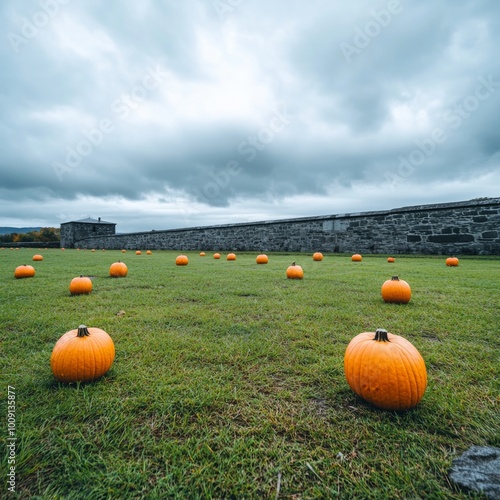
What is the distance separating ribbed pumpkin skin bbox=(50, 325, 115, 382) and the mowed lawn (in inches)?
2.7

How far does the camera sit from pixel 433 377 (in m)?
1.75

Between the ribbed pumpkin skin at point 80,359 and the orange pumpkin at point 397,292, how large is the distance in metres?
3.19

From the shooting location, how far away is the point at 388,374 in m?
1.46

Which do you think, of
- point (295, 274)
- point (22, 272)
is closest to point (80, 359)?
point (295, 274)

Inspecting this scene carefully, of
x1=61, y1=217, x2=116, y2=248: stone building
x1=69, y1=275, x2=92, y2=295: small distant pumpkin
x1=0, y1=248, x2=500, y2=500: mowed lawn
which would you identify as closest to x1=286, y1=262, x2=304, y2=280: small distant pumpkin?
x1=0, y1=248, x2=500, y2=500: mowed lawn

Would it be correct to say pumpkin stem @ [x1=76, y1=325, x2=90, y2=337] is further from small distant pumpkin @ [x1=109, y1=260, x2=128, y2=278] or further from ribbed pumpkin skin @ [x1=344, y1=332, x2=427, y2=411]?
small distant pumpkin @ [x1=109, y1=260, x2=128, y2=278]

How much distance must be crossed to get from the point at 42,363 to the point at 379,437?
219cm

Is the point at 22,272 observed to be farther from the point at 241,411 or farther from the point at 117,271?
the point at 241,411

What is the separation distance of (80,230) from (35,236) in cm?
1208

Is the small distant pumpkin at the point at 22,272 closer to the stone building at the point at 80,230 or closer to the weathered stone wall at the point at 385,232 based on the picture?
the weathered stone wall at the point at 385,232

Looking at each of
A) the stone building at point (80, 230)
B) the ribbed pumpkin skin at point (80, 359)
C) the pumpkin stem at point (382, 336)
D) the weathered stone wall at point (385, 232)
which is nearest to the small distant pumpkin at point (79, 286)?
the ribbed pumpkin skin at point (80, 359)

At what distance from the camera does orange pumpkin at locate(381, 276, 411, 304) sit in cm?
342

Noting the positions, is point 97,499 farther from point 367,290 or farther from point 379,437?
point 367,290

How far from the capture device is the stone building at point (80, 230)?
1428 inches
